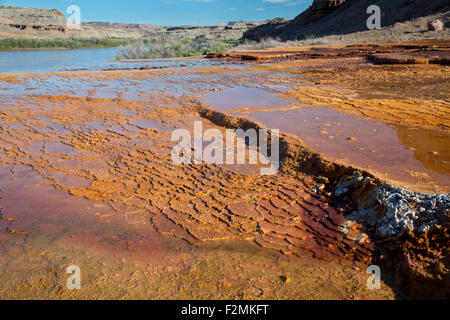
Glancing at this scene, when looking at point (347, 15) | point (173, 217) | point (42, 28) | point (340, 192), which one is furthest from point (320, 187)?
point (42, 28)

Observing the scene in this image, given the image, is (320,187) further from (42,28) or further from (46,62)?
(42,28)

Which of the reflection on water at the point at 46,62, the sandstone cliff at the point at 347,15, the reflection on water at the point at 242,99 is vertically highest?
the sandstone cliff at the point at 347,15

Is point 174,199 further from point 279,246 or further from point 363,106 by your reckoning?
point 363,106

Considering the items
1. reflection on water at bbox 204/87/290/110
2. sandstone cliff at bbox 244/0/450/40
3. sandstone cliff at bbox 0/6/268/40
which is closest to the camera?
reflection on water at bbox 204/87/290/110

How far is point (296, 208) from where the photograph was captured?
89.7 inches

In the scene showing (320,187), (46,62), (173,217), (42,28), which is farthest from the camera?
(42,28)

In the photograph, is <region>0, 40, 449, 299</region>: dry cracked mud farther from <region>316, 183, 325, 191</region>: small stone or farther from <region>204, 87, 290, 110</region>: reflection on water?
<region>204, 87, 290, 110</region>: reflection on water

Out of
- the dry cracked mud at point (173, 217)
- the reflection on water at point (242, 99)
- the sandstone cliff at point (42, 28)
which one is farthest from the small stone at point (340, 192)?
the sandstone cliff at point (42, 28)

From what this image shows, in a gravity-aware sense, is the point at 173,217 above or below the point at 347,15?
below

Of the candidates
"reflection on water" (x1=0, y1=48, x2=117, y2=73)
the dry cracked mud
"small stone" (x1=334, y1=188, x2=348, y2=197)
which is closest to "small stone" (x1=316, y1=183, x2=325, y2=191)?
the dry cracked mud

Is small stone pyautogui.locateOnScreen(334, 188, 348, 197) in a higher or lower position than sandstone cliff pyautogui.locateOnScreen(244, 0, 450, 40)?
lower

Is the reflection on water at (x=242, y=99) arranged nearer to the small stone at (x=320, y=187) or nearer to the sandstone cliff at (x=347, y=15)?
the small stone at (x=320, y=187)

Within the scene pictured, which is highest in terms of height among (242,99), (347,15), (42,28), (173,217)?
(42,28)
